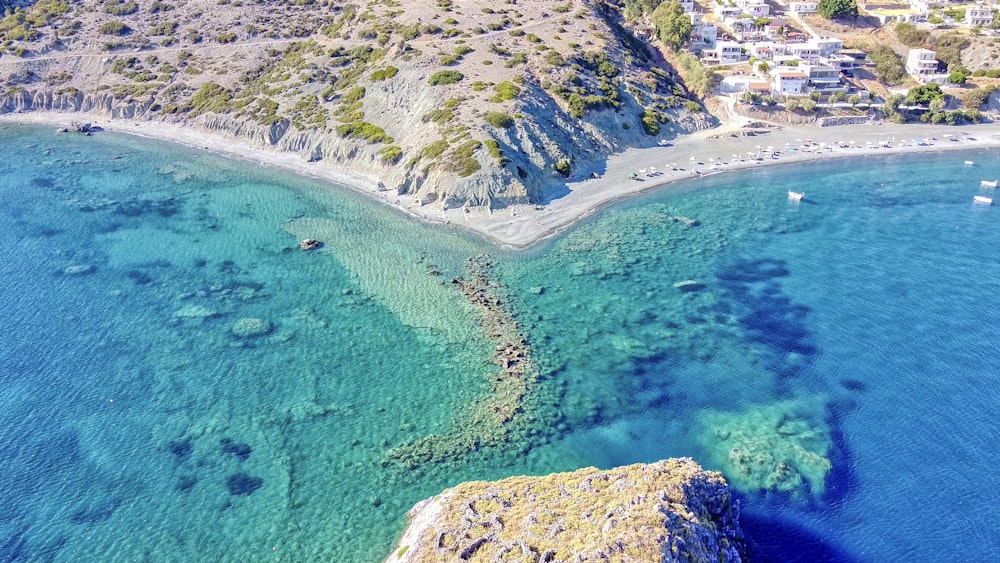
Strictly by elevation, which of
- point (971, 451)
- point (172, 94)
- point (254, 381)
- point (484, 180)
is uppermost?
point (172, 94)

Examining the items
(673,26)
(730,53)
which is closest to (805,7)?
(730,53)

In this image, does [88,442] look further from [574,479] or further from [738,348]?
[738,348]

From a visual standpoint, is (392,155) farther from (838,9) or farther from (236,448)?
(838,9)

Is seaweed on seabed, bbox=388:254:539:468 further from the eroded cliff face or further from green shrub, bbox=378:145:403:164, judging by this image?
green shrub, bbox=378:145:403:164

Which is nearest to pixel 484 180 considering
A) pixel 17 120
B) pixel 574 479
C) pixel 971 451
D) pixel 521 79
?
pixel 521 79

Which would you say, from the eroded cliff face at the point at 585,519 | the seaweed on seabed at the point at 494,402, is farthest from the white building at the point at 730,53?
the eroded cliff face at the point at 585,519

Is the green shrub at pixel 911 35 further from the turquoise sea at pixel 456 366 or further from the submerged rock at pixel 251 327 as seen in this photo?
the submerged rock at pixel 251 327

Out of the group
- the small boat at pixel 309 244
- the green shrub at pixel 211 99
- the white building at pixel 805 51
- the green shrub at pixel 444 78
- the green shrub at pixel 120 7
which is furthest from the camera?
the green shrub at pixel 120 7
